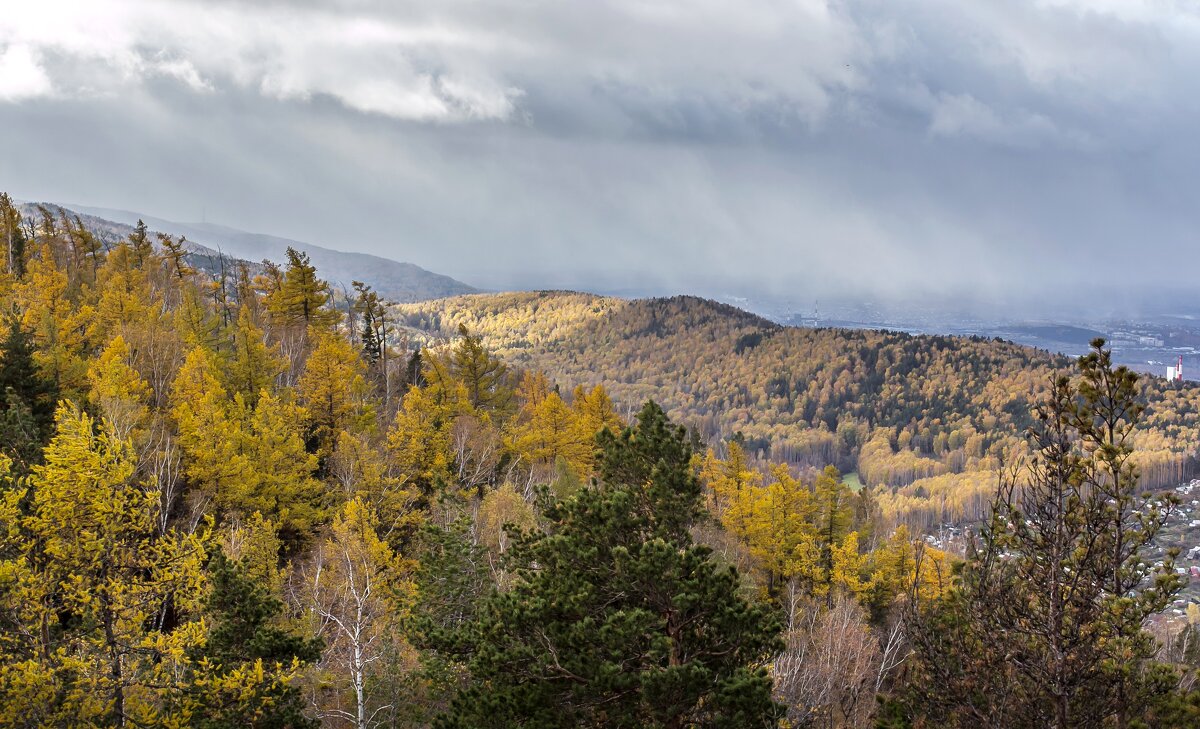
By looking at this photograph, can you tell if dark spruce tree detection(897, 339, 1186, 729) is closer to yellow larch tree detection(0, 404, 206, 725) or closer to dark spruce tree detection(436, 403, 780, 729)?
dark spruce tree detection(436, 403, 780, 729)

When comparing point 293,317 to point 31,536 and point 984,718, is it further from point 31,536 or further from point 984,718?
point 984,718

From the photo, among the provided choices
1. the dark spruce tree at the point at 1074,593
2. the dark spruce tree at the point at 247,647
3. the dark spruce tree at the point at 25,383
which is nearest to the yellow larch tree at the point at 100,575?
the dark spruce tree at the point at 247,647

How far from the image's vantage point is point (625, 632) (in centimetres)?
1118

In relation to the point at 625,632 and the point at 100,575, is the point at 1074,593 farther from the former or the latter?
the point at 100,575

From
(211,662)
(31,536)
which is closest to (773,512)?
(211,662)

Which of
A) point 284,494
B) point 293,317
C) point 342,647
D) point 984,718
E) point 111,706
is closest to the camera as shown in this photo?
point 984,718

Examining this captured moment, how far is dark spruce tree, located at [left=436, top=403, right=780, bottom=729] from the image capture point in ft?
37.1

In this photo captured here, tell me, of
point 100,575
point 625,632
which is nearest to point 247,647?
point 100,575

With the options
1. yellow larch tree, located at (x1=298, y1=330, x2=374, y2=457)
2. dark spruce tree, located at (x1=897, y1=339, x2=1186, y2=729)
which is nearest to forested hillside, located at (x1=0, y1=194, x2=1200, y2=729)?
dark spruce tree, located at (x1=897, y1=339, x2=1186, y2=729)

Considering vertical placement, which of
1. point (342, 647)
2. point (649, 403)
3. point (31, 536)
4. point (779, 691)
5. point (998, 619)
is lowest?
point (342, 647)

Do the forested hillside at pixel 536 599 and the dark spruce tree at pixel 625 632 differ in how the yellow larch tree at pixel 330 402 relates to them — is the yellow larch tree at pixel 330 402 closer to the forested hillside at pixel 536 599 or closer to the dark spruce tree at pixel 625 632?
the forested hillside at pixel 536 599

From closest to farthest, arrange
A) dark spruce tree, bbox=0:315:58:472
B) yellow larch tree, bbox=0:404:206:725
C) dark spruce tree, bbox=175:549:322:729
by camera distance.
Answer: yellow larch tree, bbox=0:404:206:725
dark spruce tree, bbox=175:549:322:729
dark spruce tree, bbox=0:315:58:472

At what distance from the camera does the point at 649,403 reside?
46.8 ft

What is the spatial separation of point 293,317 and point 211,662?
43758mm
